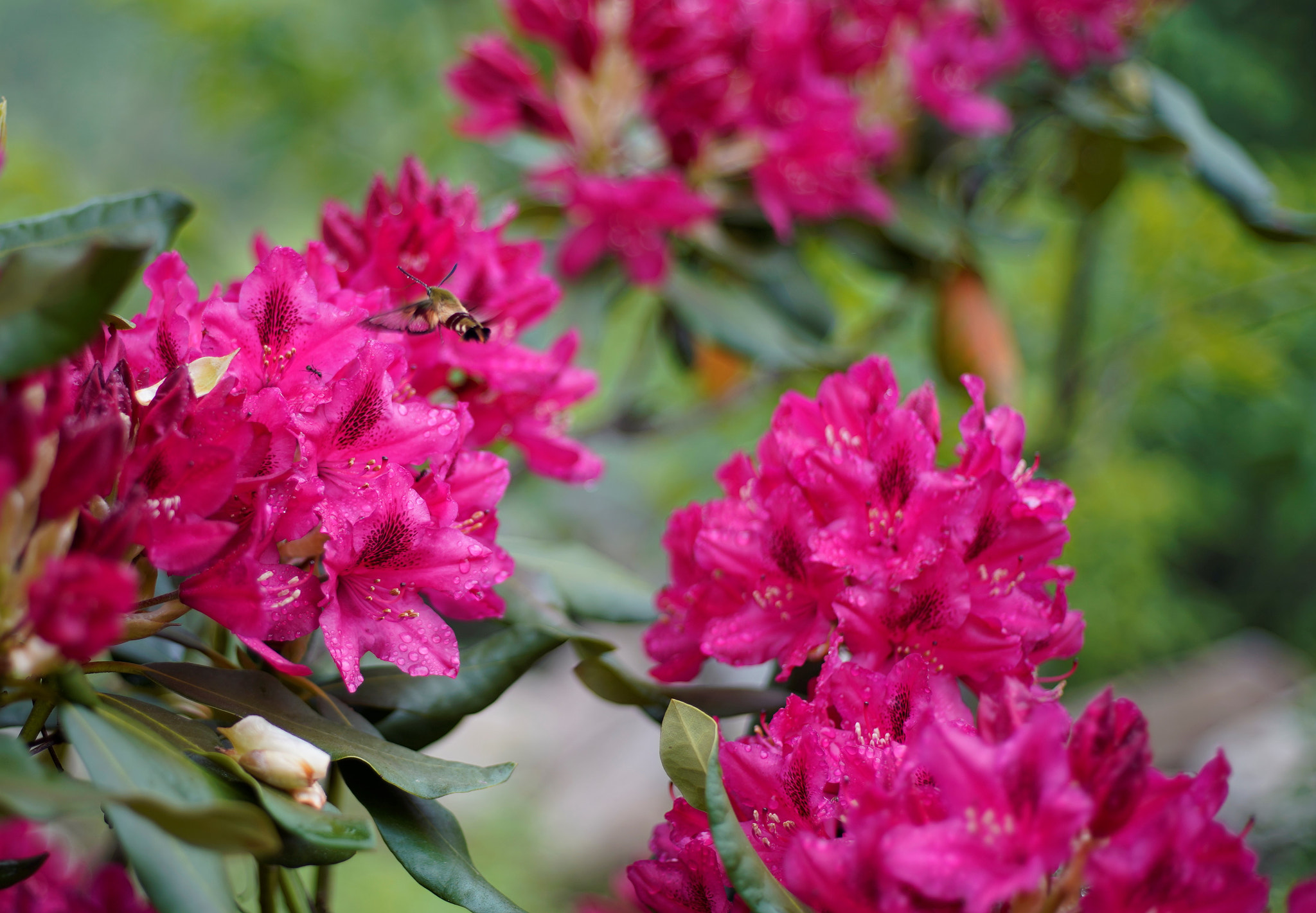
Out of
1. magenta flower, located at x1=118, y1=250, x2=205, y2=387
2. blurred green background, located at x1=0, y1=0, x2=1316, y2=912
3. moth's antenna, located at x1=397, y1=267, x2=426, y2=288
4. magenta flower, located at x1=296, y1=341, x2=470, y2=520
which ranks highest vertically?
magenta flower, located at x1=118, y1=250, x2=205, y2=387

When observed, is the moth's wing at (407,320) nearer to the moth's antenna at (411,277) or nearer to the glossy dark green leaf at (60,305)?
the moth's antenna at (411,277)

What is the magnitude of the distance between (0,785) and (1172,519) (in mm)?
2486

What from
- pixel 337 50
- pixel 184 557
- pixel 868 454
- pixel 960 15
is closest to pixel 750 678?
pixel 868 454

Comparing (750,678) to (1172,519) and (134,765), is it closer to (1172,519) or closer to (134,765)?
(134,765)

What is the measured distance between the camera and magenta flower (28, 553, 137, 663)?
0.38 metres

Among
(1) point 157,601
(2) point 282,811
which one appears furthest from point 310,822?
(1) point 157,601

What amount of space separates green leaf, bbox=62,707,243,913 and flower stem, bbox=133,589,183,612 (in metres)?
0.06

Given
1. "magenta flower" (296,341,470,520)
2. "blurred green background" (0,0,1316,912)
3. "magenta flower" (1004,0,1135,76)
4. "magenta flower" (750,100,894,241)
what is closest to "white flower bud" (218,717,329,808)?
"magenta flower" (296,341,470,520)

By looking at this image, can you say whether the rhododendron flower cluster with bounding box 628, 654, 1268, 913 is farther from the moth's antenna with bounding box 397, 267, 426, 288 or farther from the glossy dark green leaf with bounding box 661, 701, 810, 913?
the moth's antenna with bounding box 397, 267, 426, 288

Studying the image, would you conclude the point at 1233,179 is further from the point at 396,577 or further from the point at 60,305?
the point at 60,305

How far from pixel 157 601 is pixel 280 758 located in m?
0.09

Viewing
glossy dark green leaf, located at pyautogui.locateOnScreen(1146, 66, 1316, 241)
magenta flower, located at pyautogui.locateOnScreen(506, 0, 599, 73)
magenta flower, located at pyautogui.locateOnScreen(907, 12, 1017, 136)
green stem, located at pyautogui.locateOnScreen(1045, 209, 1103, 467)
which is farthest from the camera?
green stem, located at pyautogui.locateOnScreen(1045, 209, 1103, 467)

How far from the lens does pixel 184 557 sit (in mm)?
454

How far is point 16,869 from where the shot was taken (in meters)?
0.49
